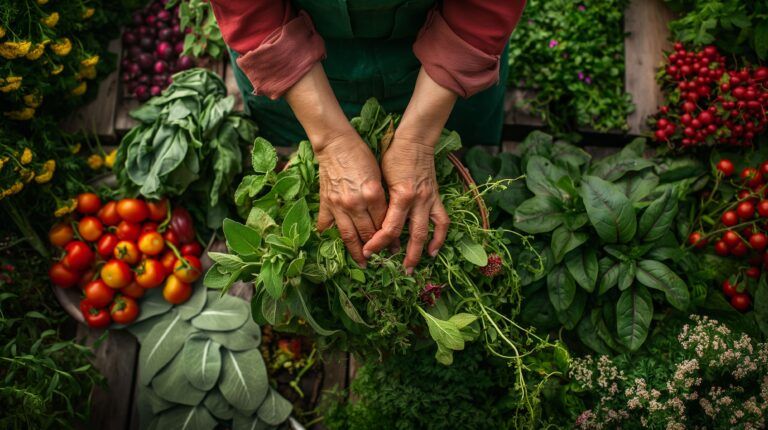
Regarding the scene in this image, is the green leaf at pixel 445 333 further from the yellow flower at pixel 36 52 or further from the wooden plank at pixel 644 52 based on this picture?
the yellow flower at pixel 36 52

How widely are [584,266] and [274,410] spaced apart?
3.58ft

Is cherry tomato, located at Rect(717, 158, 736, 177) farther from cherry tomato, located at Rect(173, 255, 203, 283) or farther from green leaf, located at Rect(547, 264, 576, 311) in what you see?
cherry tomato, located at Rect(173, 255, 203, 283)

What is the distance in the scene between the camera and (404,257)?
141cm

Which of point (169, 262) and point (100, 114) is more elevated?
point (100, 114)

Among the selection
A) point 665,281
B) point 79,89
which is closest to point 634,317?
point 665,281

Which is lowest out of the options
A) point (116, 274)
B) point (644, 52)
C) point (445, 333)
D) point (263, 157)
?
point (116, 274)

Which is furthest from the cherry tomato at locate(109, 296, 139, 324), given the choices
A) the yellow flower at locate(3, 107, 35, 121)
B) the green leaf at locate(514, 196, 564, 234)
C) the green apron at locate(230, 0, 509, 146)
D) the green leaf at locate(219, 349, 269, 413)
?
the green leaf at locate(514, 196, 564, 234)

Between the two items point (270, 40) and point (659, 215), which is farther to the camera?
point (659, 215)

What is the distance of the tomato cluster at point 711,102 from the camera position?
1.93 metres

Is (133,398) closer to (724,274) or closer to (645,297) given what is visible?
(645,297)

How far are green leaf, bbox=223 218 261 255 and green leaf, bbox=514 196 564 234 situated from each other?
32.1 inches

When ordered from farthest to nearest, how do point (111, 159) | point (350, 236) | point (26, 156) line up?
point (111, 159) → point (26, 156) → point (350, 236)

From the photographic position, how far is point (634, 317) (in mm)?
1715

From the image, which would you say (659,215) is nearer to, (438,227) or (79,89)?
(438,227)
